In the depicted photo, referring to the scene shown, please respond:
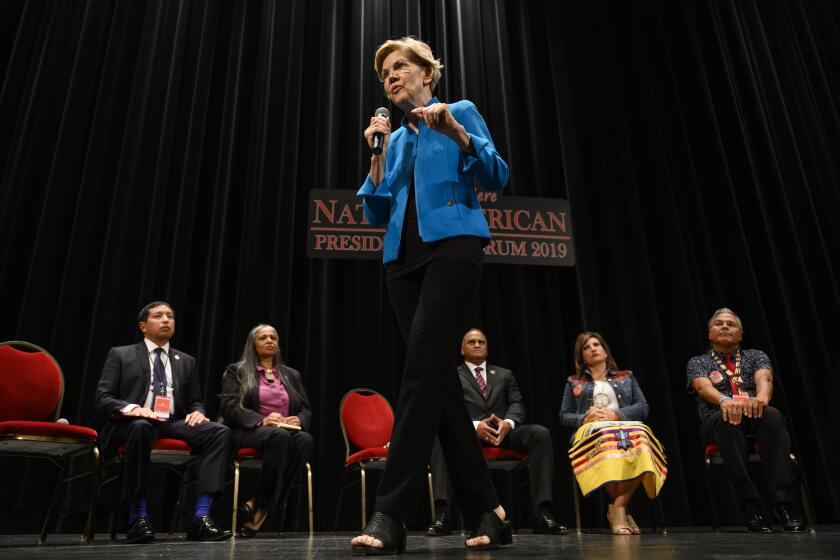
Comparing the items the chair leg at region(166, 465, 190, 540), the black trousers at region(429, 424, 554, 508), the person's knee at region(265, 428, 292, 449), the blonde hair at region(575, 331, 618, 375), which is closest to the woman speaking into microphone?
the black trousers at region(429, 424, 554, 508)

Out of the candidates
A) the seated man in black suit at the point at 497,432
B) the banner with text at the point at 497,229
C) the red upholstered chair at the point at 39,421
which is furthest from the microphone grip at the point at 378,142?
the banner with text at the point at 497,229

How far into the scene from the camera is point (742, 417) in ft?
10.2

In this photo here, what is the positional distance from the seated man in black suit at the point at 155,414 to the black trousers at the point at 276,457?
15cm

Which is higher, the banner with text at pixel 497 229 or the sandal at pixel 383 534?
the banner with text at pixel 497 229

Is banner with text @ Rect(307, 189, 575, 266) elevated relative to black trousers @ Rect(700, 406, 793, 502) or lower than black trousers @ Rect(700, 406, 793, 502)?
elevated

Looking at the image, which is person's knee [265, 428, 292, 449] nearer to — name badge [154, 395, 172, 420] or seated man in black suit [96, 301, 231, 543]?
seated man in black suit [96, 301, 231, 543]

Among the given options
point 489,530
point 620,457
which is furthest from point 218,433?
point 489,530

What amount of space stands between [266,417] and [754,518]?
7.41 feet

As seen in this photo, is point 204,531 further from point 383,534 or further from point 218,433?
point 383,534

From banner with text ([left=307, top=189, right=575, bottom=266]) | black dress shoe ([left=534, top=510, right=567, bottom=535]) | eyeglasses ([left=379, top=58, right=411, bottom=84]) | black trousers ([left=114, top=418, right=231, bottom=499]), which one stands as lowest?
black dress shoe ([left=534, top=510, right=567, bottom=535])

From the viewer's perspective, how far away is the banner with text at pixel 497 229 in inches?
166

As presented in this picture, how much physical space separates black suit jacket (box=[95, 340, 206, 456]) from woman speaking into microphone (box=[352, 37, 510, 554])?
6.52ft

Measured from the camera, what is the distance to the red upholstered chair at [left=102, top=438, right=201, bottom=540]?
2.90m

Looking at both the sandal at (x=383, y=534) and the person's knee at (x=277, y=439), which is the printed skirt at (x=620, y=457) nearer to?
the person's knee at (x=277, y=439)
